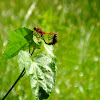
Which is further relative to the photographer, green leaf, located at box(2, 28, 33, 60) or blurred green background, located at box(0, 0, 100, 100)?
blurred green background, located at box(0, 0, 100, 100)

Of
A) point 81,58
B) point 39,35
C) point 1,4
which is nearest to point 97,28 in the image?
point 81,58

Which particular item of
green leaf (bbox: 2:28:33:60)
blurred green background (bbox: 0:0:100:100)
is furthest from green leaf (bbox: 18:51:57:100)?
blurred green background (bbox: 0:0:100:100)

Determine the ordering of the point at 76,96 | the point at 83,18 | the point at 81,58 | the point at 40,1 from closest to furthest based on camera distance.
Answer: the point at 76,96, the point at 81,58, the point at 83,18, the point at 40,1

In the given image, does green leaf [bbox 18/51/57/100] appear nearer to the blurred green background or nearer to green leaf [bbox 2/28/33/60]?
green leaf [bbox 2/28/33/60]

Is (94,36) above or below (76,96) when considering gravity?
above

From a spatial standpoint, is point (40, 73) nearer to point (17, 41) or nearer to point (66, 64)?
point (17, 41)

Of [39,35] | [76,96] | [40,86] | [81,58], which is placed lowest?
[76,96]

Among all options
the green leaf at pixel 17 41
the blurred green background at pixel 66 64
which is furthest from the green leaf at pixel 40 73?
the blurred green background at pixel 66 64

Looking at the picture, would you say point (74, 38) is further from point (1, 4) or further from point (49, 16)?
point (1, 4)
